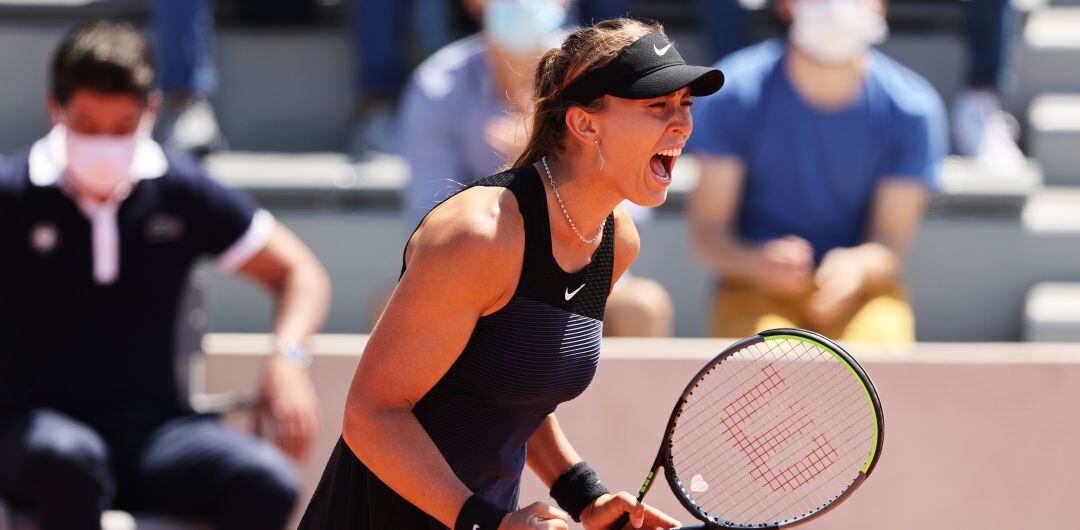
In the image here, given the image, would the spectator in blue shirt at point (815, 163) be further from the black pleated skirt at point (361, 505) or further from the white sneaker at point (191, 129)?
the black pleated skirt at point (361, 505)

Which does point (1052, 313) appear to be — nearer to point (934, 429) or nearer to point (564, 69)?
point (934, 429)

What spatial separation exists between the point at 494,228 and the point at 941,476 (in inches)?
78.4

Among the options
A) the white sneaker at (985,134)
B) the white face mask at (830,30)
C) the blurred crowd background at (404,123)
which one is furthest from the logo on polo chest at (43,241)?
the white sneaker at (985,134)

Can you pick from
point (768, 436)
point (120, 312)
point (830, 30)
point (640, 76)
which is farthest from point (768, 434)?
point (830, 30)

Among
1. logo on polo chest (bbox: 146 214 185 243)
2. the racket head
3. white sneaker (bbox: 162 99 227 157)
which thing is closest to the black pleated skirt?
the racket head

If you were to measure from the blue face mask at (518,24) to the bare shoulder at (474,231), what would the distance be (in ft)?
7.13

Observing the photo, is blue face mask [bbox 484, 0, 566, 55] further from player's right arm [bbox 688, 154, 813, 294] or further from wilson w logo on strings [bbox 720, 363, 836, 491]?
wilson w logo on strings [bbox 720, 363, 836, 491]

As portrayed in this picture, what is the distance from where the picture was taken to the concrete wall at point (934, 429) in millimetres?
3680

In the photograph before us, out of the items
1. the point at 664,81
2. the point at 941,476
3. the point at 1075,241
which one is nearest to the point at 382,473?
the point at 664,81

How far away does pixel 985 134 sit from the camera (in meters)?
5.48

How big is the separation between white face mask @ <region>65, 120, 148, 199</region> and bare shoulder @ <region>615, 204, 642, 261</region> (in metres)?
1.63

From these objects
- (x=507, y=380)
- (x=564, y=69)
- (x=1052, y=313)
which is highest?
(x=564, y=69)

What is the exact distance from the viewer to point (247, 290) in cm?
518

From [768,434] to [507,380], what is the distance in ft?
2.46
